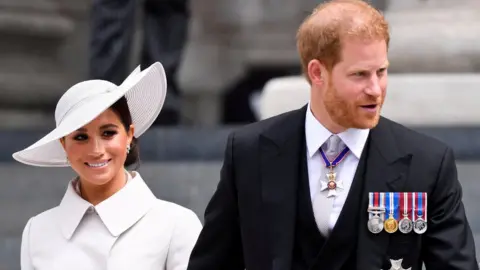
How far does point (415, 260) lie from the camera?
2.79 meters

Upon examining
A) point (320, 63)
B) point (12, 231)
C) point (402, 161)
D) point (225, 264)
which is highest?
point (320, 63)

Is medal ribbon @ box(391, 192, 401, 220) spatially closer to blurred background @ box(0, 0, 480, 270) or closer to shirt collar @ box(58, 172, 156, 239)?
shirt collar @ box(58, 172, 156, 239)

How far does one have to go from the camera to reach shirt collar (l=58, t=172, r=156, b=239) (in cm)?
323

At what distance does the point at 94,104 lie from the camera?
313 centimetres

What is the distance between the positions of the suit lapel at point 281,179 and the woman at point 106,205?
0.46 metres

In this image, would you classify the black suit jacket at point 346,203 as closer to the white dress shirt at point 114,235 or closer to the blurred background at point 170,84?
the white dress shirt at point 114,235

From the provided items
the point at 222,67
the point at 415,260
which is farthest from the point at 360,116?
the point at 222,67

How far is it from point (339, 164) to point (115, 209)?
773mm

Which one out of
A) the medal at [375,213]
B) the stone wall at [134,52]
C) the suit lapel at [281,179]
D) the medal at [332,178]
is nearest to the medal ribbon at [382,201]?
the medal at [375,213]

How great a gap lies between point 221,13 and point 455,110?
7277 mm

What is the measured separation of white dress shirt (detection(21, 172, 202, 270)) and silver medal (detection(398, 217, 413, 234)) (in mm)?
694

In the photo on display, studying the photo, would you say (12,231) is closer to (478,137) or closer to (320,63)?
(478,137)

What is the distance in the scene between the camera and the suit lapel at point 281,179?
9.11 ft

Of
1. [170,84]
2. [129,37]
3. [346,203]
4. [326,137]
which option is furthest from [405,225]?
[129,37]
